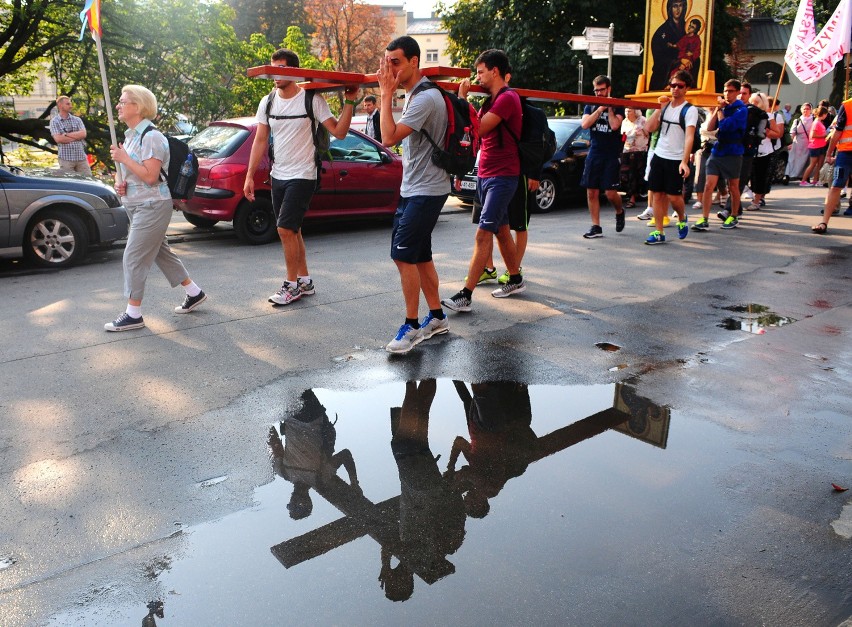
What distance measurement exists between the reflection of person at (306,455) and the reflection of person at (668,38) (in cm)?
2155

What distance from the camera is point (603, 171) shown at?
31.5ft

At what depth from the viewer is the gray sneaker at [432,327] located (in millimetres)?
→ 5562

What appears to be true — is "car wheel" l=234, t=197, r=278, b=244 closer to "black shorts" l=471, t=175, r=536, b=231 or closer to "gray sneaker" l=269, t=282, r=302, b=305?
"gray sneaker" l=269, t=282, r=302, b=305

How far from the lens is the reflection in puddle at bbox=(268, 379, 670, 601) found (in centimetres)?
292

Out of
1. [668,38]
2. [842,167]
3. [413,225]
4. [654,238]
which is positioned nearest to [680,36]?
[668,38]

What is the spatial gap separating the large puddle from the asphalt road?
0.13 metres

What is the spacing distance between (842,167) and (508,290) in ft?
18.6

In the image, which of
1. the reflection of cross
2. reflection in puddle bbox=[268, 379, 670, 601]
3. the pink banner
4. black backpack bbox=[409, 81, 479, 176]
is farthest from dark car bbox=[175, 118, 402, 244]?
the pink banner

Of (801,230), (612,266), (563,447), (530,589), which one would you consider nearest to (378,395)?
(563,447)

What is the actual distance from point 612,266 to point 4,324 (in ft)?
18.8

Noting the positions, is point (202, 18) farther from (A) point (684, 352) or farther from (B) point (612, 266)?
(A) point (684, 352)

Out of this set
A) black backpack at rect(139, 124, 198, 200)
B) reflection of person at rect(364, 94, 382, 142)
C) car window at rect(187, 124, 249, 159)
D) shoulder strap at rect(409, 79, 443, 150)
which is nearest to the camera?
shoulder strap at rect(409, 79, 443, 150)

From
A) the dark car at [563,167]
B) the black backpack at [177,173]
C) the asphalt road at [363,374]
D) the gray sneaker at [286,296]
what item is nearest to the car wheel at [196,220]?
the asphalt road at [363,374]

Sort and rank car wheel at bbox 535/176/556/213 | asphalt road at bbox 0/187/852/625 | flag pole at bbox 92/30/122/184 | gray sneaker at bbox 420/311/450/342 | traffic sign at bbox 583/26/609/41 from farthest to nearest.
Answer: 1. traffic sign at bbox 583/26/609/41
2. car wheel at bbox 535/176/556/213
3. flag pole at bbox 92/30/122/184
4. gray sneaker at bbox 420/311/450/342
5. asphalt road at bbox 0/187/852/625
